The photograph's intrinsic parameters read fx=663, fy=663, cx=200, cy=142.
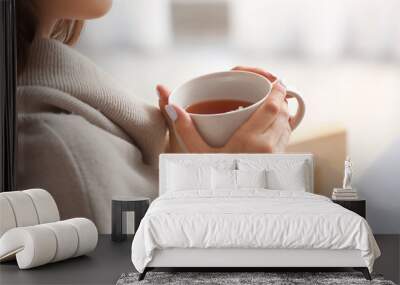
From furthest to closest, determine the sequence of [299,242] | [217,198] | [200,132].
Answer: [200,132] < [217,198] < [299,242]

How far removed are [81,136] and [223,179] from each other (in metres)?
1.47

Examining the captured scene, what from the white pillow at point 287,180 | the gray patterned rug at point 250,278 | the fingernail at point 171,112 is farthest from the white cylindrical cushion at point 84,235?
the white pillow at point 287,180

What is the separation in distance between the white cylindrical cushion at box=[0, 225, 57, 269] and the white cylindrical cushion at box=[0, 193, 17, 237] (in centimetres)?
10

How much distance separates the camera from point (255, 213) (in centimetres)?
441

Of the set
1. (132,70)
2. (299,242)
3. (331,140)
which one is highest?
(132,70)

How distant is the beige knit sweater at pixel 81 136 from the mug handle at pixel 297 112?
1.24 metres

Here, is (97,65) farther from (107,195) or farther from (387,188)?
(387,188)

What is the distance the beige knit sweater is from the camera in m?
6.33

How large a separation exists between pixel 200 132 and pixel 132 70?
3.06 ft

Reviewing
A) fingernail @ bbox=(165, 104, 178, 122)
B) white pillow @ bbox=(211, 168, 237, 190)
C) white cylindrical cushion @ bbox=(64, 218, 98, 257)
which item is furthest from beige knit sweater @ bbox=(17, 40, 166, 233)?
white cylindrical cushion @ bbox=(64, 218, 98, 257)

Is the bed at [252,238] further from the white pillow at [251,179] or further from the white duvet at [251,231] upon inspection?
the white pillow at [251,179]

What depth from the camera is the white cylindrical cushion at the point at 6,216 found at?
16.1 ft

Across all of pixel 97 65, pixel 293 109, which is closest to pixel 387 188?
pixel 293 109

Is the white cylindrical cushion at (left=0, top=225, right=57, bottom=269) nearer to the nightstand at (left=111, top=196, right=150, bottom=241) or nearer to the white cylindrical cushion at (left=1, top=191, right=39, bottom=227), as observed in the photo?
the white cylindrical cushion at (left=1, top=191, right=39, bottom=227)
